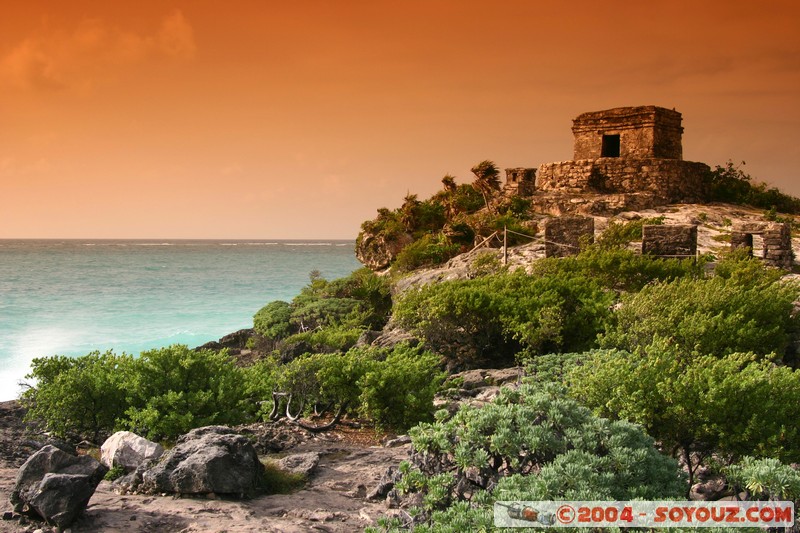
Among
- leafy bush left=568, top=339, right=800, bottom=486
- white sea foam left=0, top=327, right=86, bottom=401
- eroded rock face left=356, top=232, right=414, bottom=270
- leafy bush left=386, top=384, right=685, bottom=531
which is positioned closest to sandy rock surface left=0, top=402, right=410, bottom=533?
leafy bush left=386, top=384, right=685, bottom=531

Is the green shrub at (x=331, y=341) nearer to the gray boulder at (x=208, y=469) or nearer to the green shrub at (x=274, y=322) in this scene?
the green shrub at (x=274, y=322)

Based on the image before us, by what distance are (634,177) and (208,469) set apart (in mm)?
20723

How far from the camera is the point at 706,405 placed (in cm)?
588

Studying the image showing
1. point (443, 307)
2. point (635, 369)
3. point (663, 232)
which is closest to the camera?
point (635, 369)

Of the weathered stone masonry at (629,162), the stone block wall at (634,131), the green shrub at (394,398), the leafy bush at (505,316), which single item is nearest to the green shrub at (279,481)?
the green shrub at (394,398)

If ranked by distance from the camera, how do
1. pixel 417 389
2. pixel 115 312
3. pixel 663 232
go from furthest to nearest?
pixel 115 312, pixel 663 232, pixel 417 389

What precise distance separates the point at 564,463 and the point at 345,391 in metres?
4.51

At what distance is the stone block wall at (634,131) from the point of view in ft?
78.5

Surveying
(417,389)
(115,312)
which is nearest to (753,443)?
(417,389)

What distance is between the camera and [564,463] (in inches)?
169

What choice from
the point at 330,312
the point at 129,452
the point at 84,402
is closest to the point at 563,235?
the point at 330,312

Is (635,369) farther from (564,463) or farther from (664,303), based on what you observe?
(664,303)

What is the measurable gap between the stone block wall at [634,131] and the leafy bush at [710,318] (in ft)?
43.9

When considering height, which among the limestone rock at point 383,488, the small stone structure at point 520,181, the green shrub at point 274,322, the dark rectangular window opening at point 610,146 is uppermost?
the dark rectangular window opening at point 610,146
